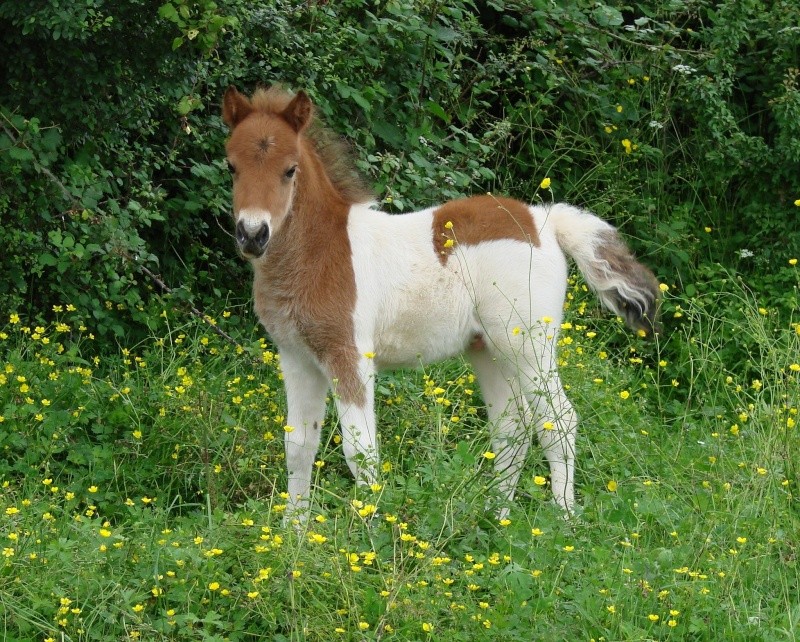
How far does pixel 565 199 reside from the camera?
25.6 feet

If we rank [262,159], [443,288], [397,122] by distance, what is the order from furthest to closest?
[397,122]
[443,288]
[262,159]

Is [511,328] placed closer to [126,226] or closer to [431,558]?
[431,558]

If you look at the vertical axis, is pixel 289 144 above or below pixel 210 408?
above

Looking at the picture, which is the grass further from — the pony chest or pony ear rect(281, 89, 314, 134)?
pony ear rect(281, 89, 314, 134)

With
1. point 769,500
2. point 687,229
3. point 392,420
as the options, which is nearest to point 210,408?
point 392,420

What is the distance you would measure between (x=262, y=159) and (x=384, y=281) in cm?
78

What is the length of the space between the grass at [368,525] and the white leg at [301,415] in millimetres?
166

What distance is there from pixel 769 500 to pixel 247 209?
2.34 m

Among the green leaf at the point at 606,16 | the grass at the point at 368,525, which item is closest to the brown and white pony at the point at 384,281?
the grass at the point at 368,525

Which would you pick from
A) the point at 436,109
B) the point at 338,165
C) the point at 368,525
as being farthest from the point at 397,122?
the point at 368,525

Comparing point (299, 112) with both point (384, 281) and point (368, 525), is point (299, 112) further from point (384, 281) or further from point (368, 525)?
point (368, 525)

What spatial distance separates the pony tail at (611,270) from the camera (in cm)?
534

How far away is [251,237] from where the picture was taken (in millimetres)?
4621

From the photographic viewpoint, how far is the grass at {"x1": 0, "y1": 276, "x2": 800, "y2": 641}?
3711 millimetres
